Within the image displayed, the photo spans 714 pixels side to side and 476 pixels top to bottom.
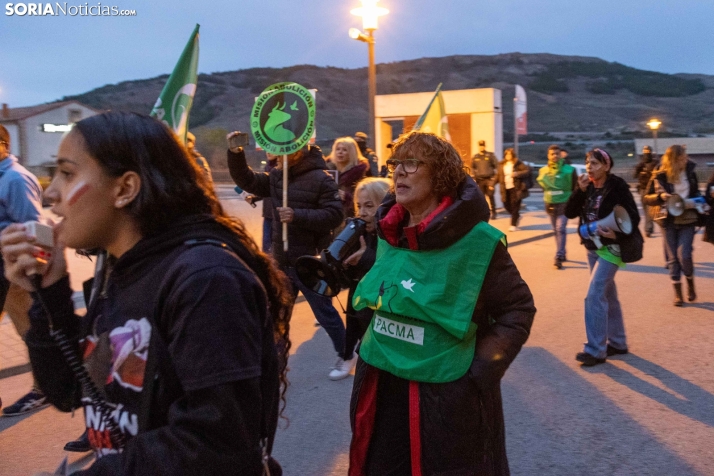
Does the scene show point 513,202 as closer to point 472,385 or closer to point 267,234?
point 267,234

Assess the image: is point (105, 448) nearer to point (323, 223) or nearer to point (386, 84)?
point (323, 223)

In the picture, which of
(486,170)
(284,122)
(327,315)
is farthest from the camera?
(486,170)

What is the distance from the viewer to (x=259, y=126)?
6.07 metres

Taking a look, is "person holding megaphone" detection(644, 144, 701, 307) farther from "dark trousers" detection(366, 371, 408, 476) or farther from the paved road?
"dark trousers" detection(366, 371, 408, 476)

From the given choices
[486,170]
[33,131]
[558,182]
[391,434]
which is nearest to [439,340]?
[391,434]

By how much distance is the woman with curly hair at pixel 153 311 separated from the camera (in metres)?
1.27

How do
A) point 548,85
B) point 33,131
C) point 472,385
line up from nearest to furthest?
point 472,385, point 33,131, point 548,85

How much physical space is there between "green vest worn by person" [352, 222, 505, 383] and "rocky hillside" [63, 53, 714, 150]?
9419 centimetres

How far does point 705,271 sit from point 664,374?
5.16 metres

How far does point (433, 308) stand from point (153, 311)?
1331 mm

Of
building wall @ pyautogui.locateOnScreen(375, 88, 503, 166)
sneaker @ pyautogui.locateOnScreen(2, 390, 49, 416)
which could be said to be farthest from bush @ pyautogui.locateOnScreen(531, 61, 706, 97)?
sneaker @ pyautogui.locateOnScreen(2, 390, 49, 416)

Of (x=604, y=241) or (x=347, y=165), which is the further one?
(x=347, y=165)

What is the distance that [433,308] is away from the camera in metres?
2.49

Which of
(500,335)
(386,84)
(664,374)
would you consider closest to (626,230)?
(664,374)
